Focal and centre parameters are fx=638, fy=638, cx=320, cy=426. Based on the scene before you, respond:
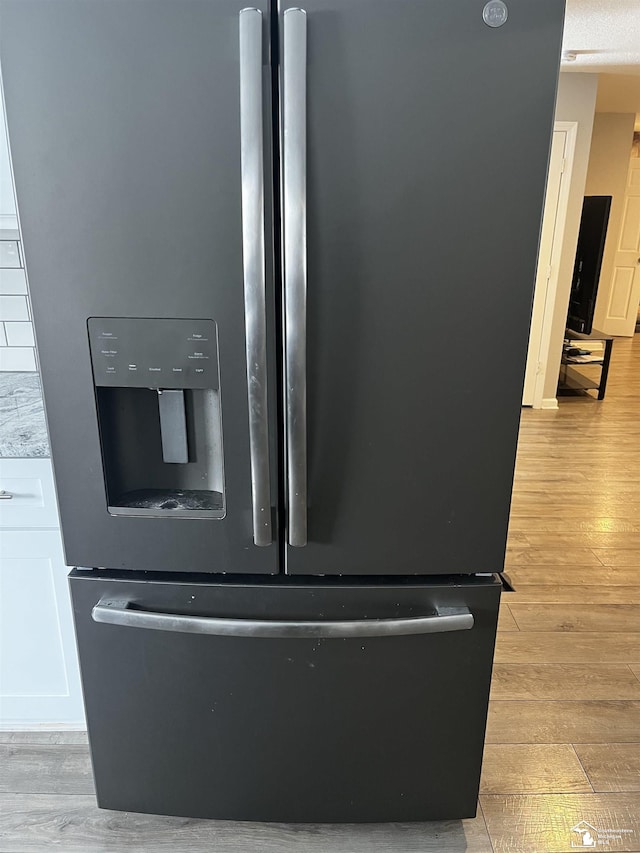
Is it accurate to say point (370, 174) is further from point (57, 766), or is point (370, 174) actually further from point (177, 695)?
point (57, 766)

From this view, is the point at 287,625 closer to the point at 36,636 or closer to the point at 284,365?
the point at 284,365

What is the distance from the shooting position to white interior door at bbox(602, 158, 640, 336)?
7.54 metres

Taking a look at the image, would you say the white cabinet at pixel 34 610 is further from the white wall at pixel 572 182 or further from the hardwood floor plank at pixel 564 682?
the white wall at pixel 572 182

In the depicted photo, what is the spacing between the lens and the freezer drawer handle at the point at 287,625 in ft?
4.22

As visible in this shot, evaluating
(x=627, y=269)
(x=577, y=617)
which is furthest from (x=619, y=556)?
(x=627, y=269)

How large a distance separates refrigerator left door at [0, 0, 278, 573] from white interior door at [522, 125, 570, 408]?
373cm

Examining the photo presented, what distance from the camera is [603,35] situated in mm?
3650

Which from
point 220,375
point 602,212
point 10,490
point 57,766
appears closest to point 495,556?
point 220,375

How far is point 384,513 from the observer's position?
1260 millimetres

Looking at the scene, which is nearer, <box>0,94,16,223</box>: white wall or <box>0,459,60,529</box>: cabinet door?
<box>0,94,16,223</box>: white wall

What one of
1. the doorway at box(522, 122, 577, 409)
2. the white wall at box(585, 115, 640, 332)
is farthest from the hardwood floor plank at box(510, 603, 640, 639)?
the white wall at box(585, 115, 640, 332)

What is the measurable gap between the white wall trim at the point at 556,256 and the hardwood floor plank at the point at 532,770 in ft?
11.8

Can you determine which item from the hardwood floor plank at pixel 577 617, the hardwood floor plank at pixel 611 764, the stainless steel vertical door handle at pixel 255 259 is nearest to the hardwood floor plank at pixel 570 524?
the hardwood floor plank at pixel 577 617

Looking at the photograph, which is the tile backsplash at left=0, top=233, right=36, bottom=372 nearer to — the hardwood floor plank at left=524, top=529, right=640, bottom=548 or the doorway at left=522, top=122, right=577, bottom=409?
the hardwood floor plank at left=524, top=529, right=640, bottom=548
